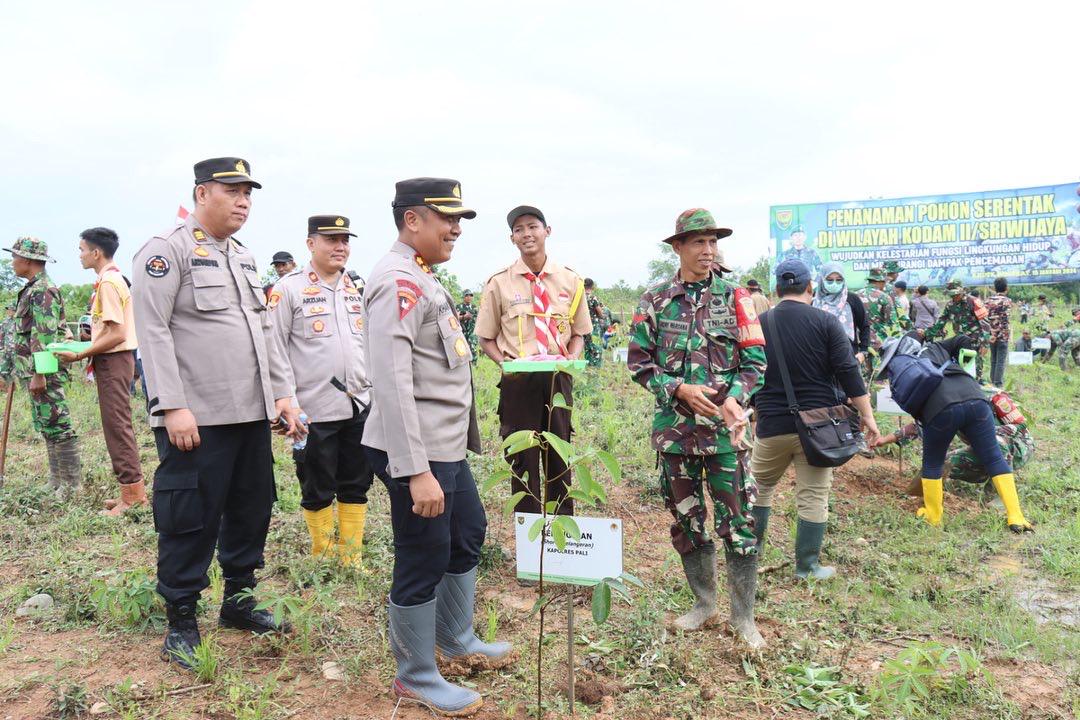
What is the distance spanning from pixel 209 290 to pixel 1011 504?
5.31 meters

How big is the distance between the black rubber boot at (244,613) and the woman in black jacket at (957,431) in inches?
166

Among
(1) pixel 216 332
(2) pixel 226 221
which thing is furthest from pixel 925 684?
(2) pixel 226 221

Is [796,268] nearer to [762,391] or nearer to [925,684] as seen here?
[762,391]

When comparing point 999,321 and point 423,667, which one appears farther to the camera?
point 999,321

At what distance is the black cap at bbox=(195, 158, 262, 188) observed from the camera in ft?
10.0

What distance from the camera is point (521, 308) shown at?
14.4 feet

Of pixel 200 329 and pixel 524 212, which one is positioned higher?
pixel 524 212

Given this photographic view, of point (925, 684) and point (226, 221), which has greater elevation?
point (226, 221)

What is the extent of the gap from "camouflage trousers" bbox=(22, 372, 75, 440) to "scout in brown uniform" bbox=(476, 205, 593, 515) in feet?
12.0

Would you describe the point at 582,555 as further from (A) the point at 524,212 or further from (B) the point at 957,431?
(B) the point at 957,431

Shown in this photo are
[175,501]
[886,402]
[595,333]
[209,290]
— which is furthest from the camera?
Result: [595,333]

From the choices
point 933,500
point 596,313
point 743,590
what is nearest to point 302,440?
point 743,590

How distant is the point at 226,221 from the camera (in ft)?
10.2

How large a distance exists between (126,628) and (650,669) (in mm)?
2391
